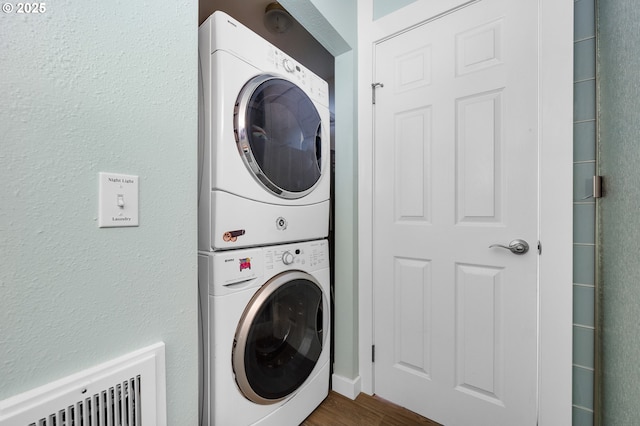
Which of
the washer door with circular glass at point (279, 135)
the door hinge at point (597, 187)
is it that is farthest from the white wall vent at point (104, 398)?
the door hinge at point (597, 187)

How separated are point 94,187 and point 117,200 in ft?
0.17

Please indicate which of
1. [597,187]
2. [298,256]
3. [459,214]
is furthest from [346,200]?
[597,187]

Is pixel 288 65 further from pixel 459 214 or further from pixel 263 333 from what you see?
pixel 263 333

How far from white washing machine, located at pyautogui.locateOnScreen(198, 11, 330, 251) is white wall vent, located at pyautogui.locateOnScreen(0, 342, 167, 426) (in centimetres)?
40

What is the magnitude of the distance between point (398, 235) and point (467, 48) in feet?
3.10

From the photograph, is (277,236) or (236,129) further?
(277,236)

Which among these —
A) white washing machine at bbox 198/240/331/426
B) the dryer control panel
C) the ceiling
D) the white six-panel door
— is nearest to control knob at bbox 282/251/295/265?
white washing machine at bbox 198/240/331/426

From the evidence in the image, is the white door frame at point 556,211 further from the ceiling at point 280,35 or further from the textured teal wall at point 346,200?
the ceiling at point 280,35

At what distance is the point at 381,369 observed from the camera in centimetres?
148

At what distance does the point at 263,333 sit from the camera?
1090 mm

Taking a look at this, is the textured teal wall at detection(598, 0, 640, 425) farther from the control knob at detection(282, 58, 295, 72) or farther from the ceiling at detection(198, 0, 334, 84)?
the ceiling at detection(198, 0, 334, 84)

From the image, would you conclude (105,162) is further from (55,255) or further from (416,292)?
(416,292)

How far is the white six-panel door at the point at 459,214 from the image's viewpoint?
44.3 inches

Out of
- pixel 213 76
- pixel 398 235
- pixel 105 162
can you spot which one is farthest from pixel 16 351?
pixel 398 235
